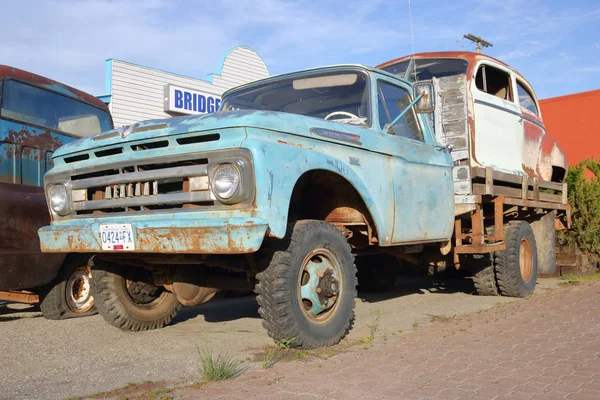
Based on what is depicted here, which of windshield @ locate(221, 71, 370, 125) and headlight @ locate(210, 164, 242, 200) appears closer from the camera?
headlight @ locate(210, 164, 242, 200)

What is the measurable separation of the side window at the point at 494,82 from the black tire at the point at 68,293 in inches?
198

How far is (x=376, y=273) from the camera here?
26.2 feet

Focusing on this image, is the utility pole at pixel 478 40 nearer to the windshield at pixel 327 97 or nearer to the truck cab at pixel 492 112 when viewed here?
the truck cab at pixel 492 112

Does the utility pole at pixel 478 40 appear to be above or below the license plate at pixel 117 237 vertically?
above

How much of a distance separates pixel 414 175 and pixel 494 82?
3286mm

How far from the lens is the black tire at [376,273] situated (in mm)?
7941

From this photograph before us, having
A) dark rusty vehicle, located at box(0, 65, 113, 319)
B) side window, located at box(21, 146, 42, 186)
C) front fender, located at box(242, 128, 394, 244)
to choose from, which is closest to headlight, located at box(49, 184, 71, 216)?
dark rusty vehicle, located at box(0, 65, 113, 319)

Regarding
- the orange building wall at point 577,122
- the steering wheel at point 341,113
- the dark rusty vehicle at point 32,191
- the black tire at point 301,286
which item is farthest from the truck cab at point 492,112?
the orange building wall at point 577,122

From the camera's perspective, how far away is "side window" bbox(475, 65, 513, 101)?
7.55 metres

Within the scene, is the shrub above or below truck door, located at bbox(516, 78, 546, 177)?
below

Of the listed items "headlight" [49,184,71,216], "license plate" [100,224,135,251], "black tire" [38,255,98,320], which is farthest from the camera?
"black tire" [38,255,98,320]

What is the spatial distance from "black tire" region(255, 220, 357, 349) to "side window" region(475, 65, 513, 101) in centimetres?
394

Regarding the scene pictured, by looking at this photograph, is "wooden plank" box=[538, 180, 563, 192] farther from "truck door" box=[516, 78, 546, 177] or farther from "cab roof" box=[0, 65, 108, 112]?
"cab roof" box=[0, 65, 108, 112]

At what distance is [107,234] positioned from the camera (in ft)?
13.4
